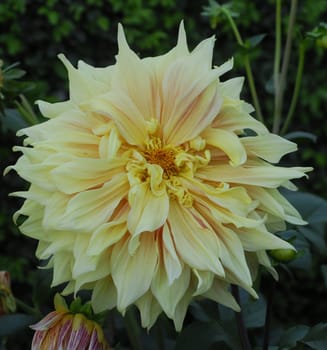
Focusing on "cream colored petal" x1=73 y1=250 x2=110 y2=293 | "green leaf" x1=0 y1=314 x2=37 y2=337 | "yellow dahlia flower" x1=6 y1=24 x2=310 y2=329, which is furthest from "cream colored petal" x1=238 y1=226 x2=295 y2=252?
"green leaf" x1=0 y1=314 x2=37 y2=337

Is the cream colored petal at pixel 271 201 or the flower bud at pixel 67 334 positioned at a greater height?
the cream colored petal at pixel 271 201

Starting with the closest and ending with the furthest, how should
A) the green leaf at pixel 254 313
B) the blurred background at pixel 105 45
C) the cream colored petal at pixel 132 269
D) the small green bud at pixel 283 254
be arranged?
the cream colored petal at pixel 132 269 → the small green bud at pixel 283 254 → the green leaf at pixel 254 313 → the blurred background at pixel 105 45

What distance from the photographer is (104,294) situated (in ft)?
1.93

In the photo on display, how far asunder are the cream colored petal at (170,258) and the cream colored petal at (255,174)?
6 centimetres

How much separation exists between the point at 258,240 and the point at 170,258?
0.23 ft

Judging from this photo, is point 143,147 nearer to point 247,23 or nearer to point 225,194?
point 225,194

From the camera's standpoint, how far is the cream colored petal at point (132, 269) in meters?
0.55

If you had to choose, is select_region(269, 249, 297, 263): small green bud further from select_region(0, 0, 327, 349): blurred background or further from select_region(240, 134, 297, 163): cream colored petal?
select_region(0, 0, 327, 349): blurred background

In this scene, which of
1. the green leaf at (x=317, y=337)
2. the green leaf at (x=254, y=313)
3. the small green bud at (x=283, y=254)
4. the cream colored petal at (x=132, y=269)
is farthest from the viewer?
the green leaf at (x=254, y=313)

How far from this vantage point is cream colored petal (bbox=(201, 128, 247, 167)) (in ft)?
1.87

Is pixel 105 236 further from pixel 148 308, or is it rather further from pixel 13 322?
pixel 13 322

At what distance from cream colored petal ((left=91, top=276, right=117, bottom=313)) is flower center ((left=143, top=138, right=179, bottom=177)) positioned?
100 millimetres

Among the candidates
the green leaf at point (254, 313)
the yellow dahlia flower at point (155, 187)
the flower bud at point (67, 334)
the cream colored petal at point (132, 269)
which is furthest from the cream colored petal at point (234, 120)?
the green leaf at point (254, 313)

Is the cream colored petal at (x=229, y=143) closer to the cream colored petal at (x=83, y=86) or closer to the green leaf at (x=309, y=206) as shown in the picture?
the cream colored petal at (x=83, y=86)
